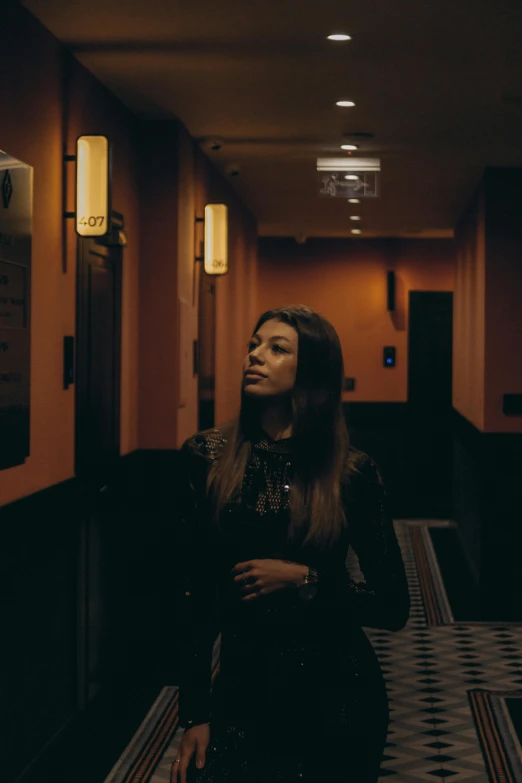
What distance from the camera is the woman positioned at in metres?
1.75

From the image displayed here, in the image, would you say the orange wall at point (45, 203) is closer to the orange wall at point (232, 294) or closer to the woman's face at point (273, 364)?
the woman's face at point (273, 364)

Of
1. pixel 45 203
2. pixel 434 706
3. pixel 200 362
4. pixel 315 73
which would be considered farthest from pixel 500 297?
pixel 45 203

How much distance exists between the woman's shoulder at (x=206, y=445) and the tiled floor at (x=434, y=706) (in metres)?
2.37

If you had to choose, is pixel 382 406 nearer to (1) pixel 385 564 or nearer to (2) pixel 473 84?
(2) pixel 473 84

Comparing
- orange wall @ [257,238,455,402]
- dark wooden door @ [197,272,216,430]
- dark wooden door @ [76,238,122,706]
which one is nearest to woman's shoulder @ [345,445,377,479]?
dark wooden door @ [76,238,122,706]

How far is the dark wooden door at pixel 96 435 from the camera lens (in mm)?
4730

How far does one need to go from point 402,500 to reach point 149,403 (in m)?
6.15

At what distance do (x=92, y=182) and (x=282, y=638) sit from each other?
3081 mm

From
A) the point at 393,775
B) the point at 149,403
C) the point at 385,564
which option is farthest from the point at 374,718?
the point at 149,403

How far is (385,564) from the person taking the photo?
1822 millimetres

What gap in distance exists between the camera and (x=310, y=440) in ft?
6.11

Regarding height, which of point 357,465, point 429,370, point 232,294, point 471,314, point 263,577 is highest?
point 232,294

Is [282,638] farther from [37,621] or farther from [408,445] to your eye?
[408,445]

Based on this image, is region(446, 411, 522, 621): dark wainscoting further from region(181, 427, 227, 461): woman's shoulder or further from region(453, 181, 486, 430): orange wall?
region(181, 427, 227, 461): woman's shoulder
